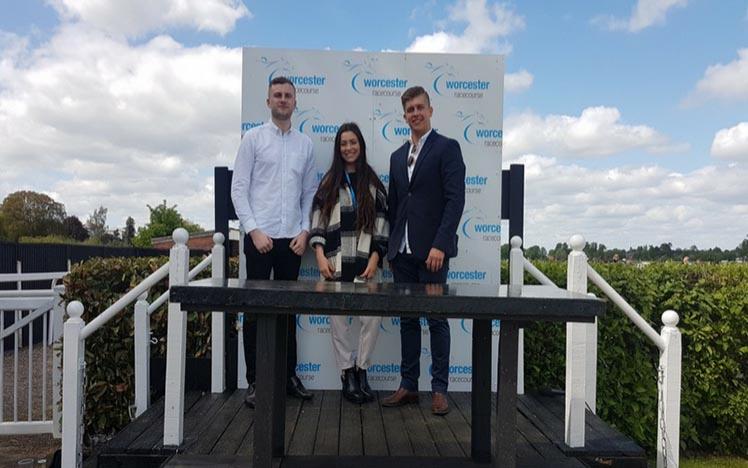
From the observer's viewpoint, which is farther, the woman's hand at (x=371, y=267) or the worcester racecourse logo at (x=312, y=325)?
the worcester racecourse logo at (x=312, y=325)

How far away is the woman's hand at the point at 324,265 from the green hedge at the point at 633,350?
1.30 metres

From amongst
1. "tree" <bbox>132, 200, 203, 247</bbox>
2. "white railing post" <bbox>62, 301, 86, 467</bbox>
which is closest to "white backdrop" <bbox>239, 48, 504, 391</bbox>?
"white railing post" <bbox>62, 301, 86, 467</bbox>

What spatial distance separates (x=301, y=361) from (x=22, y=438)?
266cm

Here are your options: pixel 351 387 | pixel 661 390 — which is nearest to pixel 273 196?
pixel 351 387

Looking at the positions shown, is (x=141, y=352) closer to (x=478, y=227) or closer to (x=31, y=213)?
(x=478, y=227)

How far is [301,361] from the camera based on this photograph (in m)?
4.52

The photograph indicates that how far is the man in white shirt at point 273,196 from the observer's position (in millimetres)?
3992

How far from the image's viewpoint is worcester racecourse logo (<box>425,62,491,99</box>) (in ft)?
14.6

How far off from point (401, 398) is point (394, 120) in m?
2.12

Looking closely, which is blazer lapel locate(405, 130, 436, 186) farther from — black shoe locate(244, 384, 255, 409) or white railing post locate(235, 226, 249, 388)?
black shoe locate(244, 384, 255, 409)

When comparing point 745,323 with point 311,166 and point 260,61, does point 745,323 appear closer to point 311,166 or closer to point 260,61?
point 311,166

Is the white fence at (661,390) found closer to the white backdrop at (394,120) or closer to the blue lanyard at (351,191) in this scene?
the white backdrop at (394,120)

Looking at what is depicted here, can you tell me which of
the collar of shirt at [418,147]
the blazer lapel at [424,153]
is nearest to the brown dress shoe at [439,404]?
the blazer lapel at [424,153]

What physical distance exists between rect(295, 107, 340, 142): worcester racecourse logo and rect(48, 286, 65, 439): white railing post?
7.93ft
